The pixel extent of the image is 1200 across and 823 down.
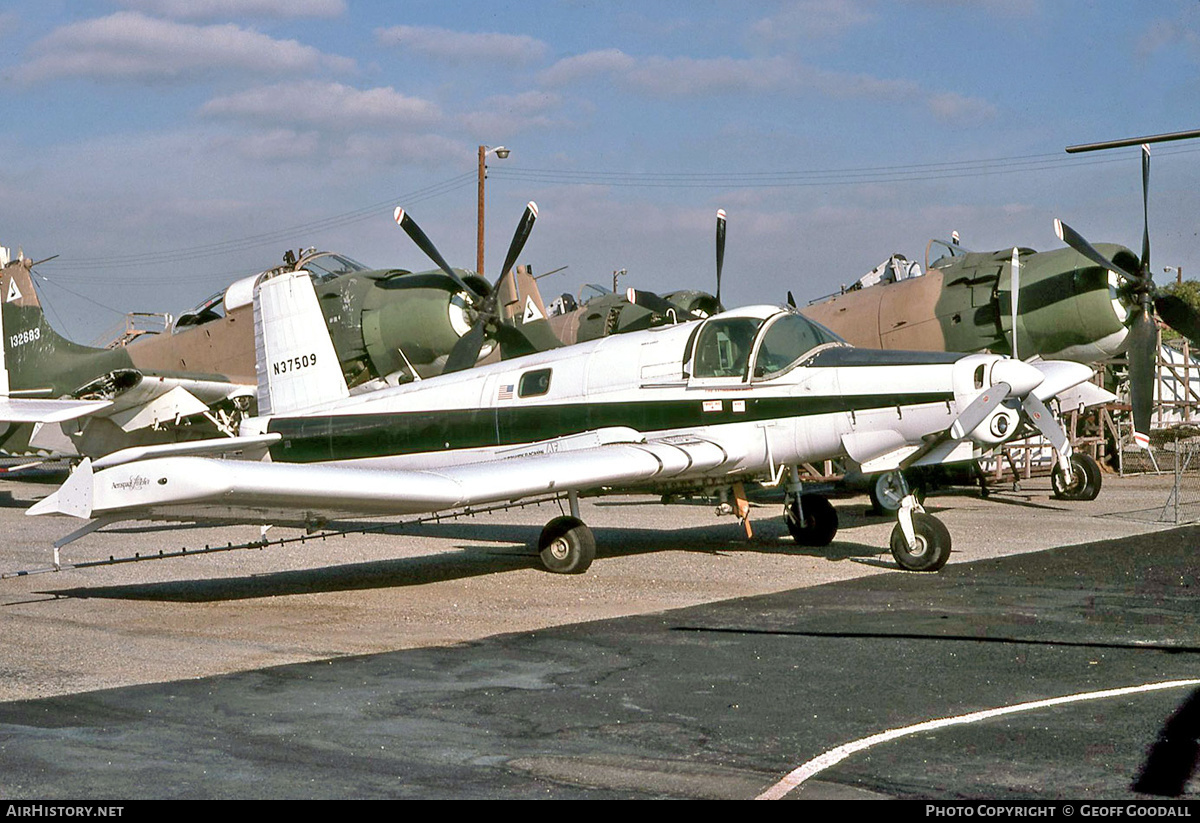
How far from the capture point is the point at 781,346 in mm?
13656

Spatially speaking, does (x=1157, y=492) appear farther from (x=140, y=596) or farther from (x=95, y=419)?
(x=95, y=419)

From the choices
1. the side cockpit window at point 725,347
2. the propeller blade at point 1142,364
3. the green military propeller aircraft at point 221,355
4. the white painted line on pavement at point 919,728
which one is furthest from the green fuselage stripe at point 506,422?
the propeller blade at point 1142,364

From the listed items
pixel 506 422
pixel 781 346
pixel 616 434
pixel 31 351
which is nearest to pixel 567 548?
pixel 616 434

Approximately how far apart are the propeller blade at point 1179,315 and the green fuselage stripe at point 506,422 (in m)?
10.2

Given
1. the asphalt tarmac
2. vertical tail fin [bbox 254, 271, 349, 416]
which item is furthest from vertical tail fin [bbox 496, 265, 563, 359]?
the asphalt tarmac

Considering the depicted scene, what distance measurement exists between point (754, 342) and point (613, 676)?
661 cm

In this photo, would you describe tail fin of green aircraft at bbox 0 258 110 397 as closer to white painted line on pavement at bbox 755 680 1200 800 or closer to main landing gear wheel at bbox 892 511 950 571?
main landing gear wheel at bbox 892 511 950 571

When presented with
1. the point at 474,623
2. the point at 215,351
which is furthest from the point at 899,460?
the point at 215,351

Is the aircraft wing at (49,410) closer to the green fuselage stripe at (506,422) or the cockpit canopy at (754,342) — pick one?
the green fuselage stripe at (506,422)

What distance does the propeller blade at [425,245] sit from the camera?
69.6ft

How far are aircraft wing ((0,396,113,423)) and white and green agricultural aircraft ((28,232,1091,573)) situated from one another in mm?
8456

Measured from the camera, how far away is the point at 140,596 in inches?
467

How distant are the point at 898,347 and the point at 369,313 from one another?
9578mm

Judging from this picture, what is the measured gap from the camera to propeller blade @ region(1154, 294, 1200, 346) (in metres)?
20.8
